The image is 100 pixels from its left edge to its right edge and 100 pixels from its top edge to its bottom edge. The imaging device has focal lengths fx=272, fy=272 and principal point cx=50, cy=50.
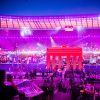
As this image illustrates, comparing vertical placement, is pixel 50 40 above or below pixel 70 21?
below

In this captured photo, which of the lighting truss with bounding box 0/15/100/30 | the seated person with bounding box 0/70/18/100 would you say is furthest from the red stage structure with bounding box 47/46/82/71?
the seated person with bounding box 0/70/18/100

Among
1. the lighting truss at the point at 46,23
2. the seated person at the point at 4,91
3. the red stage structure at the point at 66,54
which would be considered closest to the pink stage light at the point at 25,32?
the lighting truss at the point at 46,23

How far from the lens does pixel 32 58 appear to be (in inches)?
1048

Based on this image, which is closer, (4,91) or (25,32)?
(4,91)

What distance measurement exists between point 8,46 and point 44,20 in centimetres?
451

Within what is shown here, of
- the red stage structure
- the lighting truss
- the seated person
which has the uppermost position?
the lighting truss

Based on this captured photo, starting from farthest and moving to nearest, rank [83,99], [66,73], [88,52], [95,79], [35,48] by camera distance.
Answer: [35,48]
[88,52]
[66,73]
[95,79]
[83,99]

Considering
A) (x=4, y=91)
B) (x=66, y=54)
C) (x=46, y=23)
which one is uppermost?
(x=46, y=23)

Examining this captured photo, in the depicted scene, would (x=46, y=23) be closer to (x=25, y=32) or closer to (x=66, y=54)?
(x=25, y=32)

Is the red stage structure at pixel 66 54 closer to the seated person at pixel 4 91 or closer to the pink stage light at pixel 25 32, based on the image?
Result: the pink stage light at pixel 25 32

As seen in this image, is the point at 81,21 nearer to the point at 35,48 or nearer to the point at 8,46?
the point at 35,48

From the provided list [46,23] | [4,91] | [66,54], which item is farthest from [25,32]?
[4,91]

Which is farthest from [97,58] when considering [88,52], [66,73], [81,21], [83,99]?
[83,99]

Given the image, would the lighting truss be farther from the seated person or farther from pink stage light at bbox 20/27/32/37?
the seated person
